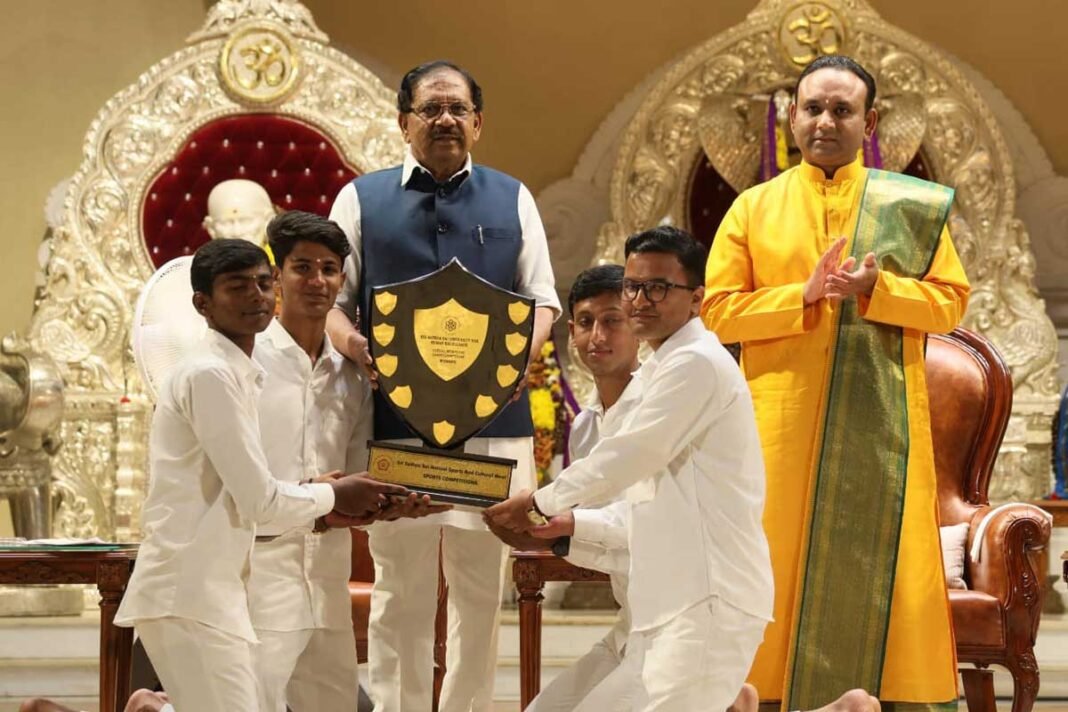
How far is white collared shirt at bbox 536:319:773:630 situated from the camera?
9.83ft

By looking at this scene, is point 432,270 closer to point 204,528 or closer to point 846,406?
point 204,528

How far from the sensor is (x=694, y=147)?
24.1 ft

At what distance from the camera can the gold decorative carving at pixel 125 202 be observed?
21.5 feet

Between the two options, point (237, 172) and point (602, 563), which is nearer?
point (602, 563)

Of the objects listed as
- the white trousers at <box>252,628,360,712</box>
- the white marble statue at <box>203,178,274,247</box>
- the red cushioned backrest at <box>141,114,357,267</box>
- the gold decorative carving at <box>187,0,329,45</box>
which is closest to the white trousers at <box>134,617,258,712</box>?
the white trousers at <box>252,628,360,712</box>

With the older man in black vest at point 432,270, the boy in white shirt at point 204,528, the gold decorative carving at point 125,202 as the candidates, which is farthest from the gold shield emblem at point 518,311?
the gold decorative carving at point 125,202

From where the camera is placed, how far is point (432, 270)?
3.62m

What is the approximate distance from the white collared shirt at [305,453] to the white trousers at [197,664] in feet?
1.02

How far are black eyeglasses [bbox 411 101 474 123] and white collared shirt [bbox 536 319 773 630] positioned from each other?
0.85 meters

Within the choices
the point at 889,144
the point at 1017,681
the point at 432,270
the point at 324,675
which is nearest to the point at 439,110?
the point at 432,270

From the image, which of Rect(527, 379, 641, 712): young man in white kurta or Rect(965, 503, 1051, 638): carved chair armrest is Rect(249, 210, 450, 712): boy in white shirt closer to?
Rect(527, 379, 641, 712): young man in white kurta

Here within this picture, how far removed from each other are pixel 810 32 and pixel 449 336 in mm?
4054

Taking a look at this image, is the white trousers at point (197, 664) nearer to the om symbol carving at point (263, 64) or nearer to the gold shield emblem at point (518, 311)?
the gold shield emblem at point (518, 311)

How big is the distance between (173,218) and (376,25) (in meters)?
1.57
